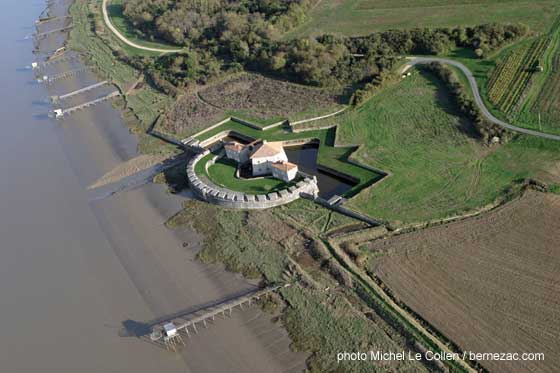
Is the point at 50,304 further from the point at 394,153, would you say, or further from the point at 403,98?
the point at 403,98

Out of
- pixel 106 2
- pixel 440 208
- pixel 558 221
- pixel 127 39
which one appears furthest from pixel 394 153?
pixel 106 2

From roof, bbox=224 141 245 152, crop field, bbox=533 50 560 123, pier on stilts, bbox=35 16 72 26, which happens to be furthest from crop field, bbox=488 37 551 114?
pier on stilts, bbox=35 16 72 26

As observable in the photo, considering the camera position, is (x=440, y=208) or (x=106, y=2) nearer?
(x=440, y=208)

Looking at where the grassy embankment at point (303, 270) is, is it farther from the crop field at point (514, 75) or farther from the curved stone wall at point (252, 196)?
the crop field at point (514, 75)

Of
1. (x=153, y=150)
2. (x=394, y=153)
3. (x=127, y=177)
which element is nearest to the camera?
(x=394, y=153)

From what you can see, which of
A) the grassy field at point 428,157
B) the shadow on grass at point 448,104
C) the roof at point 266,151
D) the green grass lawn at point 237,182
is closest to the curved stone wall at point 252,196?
the green grass lawn at point 237,182

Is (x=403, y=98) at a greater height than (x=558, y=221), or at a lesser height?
greater
